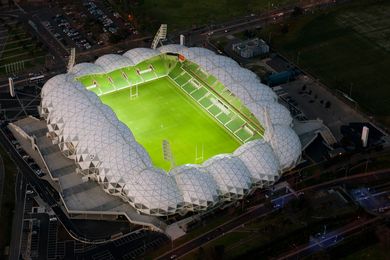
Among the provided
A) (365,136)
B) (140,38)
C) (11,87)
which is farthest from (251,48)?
(11,87)

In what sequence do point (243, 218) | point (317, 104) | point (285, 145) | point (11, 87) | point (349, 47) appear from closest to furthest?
1. point (243, 218)
2. point (285, 145)
3. point (11, 87)
4. point (317, 104)
5. point (349, 47)

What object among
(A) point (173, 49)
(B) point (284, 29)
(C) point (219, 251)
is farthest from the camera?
(B) point (284, 29)

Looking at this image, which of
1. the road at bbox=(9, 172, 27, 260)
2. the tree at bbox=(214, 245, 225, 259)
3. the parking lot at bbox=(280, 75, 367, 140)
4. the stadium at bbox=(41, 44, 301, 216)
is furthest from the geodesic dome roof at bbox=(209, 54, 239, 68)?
the road at bbox=(9, 172, 27, 260)

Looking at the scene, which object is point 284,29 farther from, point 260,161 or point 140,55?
point 260,161

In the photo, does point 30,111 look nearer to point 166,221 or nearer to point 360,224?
point 166,221

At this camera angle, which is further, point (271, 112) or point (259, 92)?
point (259, 92)
